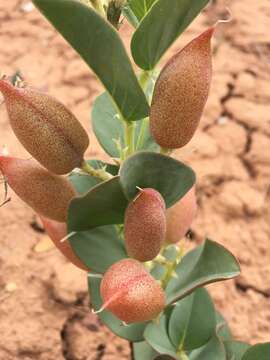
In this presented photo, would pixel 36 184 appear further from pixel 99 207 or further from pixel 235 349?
pixel 235 349

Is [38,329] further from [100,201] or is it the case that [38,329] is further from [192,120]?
[192,120]

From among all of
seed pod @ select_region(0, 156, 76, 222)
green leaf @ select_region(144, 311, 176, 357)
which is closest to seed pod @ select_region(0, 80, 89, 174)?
seed pod @ select_region(0, 156, 76, 222)

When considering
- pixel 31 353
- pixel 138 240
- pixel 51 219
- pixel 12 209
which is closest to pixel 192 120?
pixel 138 240

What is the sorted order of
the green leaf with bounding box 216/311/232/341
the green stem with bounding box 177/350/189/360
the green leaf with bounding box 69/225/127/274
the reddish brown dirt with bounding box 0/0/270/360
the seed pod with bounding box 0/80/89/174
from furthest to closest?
1. the reddish brown dirt with bounding box 0/0/270/360
2. the green leaf with bounding box 216/311/232/341
3. the green stem with bounding box 177/350/189/360
4. the green leaf with bounding box 69/225/127/274
5. the seed pod with bounding box 0/80/89/174

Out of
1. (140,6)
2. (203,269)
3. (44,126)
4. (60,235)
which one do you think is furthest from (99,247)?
(140,6)

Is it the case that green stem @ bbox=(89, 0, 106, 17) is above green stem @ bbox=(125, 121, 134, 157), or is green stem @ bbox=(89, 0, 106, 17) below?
above

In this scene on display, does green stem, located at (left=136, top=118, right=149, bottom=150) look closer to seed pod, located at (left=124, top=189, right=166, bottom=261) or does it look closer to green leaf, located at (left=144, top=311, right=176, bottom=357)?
seed pod, located at (left=124, top=189, right=166, bottom=261)
